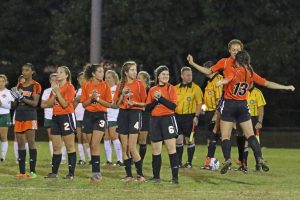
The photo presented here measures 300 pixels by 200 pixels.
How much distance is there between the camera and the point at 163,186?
14.8m

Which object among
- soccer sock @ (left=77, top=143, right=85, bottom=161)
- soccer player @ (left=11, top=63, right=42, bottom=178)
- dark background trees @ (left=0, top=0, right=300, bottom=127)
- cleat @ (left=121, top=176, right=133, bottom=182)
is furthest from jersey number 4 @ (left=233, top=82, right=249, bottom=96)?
dark background trees @ (left=0, top=0, right=300, bottom=127)

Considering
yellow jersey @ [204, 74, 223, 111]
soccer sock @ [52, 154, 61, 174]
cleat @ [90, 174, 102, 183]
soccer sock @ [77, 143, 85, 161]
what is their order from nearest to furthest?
cleat @ [90, 174, 102, 183], soccer sock @ [52, 154, 61, 174], yellow jersey @ [204, 74, 223, 111], soccer sock @ [77, 143, 85, 161]

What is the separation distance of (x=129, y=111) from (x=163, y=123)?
0.72 m

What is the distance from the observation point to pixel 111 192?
1390 centimetres

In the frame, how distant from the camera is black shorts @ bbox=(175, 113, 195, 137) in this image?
18656mm

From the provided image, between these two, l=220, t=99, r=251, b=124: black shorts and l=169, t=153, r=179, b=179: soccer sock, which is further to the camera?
l=220, t=99, r=251, b=124: black shorts

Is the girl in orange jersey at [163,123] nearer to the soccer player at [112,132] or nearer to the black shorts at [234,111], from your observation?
the black shorts at [234,111]

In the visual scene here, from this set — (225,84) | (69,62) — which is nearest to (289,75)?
(69,62)

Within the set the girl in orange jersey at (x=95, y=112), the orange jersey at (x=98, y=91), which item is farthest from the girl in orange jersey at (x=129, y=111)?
the girl in orange jersey at (x=95, y=112)

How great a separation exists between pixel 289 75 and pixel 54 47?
1091cm

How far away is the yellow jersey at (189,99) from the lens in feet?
61.2

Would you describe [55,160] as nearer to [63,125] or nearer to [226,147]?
[63,125]

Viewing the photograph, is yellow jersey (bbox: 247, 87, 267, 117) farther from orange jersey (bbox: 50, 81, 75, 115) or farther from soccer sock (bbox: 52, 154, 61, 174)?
soccer sock (bbox: 52, 154, 61, 174)

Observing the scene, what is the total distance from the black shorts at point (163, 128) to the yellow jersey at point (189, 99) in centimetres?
328
